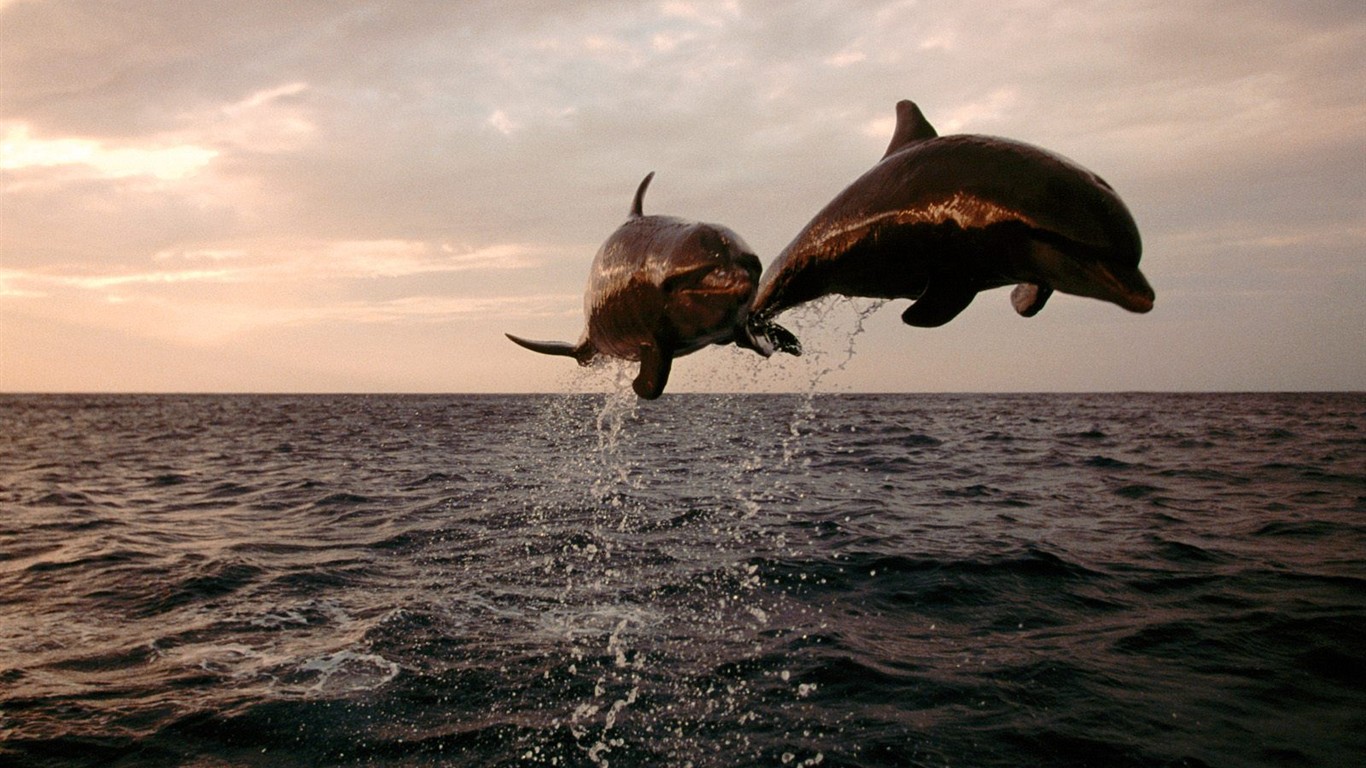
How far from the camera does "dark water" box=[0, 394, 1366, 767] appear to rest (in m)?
7.68

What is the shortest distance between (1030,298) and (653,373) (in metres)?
1.86

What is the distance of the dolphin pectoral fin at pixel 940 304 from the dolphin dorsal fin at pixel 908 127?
76 cm

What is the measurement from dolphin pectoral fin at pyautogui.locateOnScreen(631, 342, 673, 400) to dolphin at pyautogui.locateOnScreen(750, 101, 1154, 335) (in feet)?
1.65

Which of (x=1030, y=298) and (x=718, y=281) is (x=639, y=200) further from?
(x=1030, y=298)

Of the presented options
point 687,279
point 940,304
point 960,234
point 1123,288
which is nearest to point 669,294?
point 687,279

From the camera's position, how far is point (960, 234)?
323 cm

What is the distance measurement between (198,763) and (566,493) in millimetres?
15468

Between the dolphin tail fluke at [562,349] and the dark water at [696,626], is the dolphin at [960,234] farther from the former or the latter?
the dark water at [696,626]

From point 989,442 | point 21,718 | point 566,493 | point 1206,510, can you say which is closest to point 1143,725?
point 21,718

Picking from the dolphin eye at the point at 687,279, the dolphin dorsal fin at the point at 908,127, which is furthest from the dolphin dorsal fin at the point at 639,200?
the dolphin dorsal fin at the point at 908,127

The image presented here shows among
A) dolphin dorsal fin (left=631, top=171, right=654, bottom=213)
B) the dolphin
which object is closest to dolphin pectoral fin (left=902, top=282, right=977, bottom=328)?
the dolphin

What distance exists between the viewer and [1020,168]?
121 inches

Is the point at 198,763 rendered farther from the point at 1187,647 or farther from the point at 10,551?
the point at 10,551

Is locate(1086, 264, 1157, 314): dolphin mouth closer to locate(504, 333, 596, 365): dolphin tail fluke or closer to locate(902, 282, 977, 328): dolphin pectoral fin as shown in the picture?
locate(902, 282, 977, 328): dolphin pectoral fin
